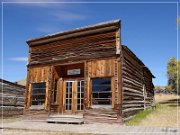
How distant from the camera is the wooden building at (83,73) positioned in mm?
13102

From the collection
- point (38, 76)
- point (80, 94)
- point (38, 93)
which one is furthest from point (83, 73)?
point (38, 93)

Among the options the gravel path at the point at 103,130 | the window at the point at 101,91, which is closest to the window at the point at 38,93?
the window at the point at 101,91

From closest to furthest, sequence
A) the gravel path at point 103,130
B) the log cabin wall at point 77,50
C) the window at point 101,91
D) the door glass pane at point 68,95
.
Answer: the gravel path at point 103,130
the window at point 101,91
the log cabin wall at point 77,50
the door glass pane at point 68,95

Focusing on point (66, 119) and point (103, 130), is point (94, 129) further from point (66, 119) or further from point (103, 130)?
point (66, 119)

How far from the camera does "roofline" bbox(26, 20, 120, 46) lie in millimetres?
13531

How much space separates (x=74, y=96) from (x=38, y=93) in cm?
261

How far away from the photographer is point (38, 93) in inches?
628

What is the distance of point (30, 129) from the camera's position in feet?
36.2

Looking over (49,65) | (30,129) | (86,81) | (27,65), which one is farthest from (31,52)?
(30,129)

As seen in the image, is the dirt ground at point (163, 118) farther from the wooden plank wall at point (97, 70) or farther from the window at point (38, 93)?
the window at point (38, 93)

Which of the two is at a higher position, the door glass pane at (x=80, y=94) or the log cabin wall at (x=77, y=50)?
the log cabin wall at (x=77, y=50)

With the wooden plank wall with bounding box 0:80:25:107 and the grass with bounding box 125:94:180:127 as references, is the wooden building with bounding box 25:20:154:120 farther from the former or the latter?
the wooden plank wall with bounding box 0:80:25:107

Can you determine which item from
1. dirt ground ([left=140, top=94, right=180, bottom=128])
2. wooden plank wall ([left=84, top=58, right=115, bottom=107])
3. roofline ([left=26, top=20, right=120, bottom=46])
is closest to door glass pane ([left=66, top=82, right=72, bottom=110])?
wooden plank wall ([left=84, top=58, right=115, bottom=107])

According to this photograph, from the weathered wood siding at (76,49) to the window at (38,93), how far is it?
5.35 ft
